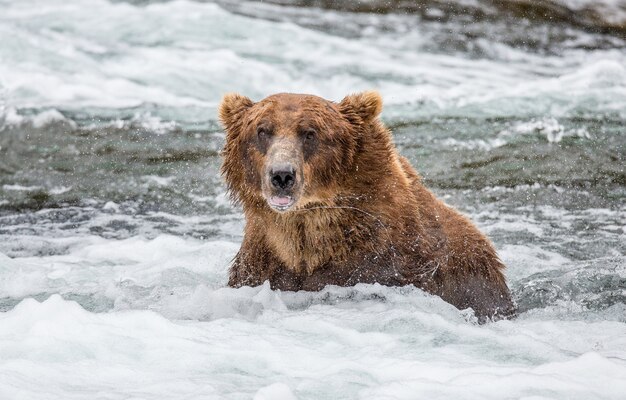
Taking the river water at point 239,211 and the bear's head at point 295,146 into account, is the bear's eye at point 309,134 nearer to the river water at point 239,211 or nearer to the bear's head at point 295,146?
the bear's head at point 295,146

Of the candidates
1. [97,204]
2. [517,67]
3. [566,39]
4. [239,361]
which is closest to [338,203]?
[239,361]

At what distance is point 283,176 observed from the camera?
18.4ft

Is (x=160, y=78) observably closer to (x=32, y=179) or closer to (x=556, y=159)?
(x=32, y=179)

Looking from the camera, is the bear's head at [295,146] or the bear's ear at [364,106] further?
the bear's ear at [364,106]

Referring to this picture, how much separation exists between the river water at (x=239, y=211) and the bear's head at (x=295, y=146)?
60 cm

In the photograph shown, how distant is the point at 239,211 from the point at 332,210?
3.40m

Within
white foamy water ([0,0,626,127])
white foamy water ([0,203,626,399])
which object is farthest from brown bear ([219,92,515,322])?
white foamy water ([0,0,626,127])

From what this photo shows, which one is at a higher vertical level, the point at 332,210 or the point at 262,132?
the point at 262,132

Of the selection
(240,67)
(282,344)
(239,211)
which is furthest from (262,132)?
(240,67)

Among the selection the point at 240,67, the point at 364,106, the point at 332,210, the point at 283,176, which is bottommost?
the point at 240,67

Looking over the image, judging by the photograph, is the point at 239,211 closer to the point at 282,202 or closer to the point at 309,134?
the point at 309,134

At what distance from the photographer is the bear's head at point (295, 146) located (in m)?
A: 5.75

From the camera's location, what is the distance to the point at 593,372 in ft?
15.6

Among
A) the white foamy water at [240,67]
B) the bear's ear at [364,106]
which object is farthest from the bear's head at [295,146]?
the white foamy water at [240,67]
